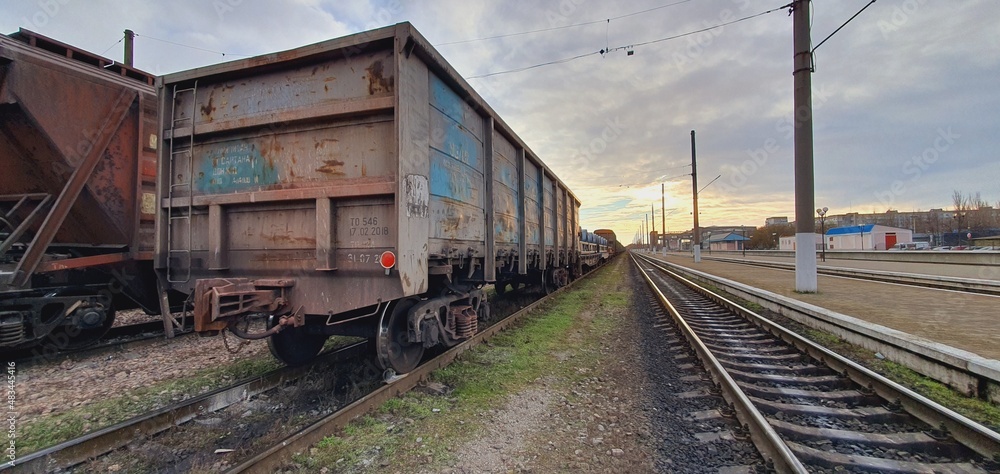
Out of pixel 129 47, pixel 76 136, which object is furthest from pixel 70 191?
pixel 129 47

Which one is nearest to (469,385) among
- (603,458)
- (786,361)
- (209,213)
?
(603,458)

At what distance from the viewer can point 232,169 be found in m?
4.32

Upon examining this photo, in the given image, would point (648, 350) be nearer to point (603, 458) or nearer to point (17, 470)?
point (603, 458)

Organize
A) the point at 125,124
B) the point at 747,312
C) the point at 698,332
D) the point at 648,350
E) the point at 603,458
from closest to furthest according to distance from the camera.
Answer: the point at 603,458 → the point at 125,124 → the point at 648,350 → the point at 698,332 → the point at 747,312

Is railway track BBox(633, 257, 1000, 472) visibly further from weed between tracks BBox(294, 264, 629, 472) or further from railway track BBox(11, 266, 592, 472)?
railway track BBox(11, 266, 592, 472)

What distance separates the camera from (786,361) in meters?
5.37

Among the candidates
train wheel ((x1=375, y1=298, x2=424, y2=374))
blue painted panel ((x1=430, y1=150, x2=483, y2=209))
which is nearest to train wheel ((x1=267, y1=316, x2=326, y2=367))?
train wheel ((x1=375, y1=298, x2=424, y2=374))

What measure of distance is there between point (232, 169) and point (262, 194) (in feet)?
1.98

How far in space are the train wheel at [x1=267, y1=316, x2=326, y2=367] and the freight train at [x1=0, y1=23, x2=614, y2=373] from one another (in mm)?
23

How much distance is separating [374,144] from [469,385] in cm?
271

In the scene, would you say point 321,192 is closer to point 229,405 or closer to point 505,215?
point 229,405

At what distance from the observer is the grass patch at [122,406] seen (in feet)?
11.5

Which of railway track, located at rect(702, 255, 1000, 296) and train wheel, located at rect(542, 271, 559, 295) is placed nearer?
railway track, located at rect(702, 255, 1000, 296)

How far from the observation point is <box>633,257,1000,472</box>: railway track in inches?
112
